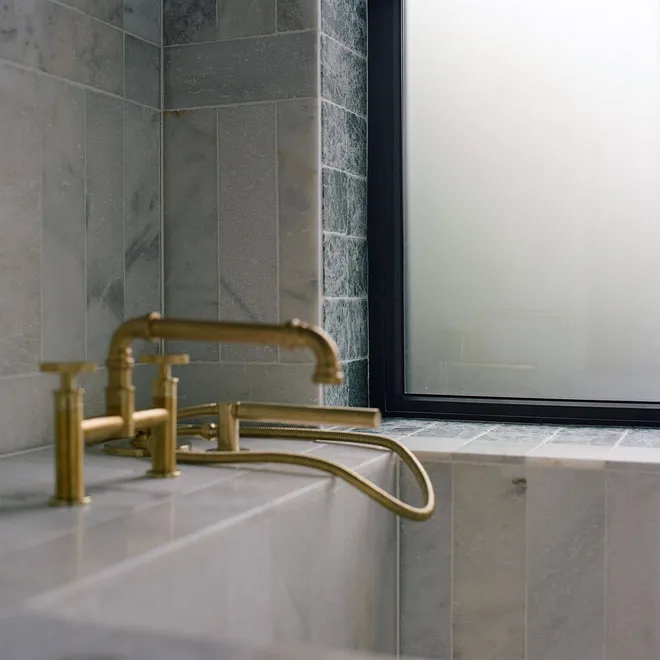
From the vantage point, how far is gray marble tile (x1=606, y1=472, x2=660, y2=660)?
1.47 m

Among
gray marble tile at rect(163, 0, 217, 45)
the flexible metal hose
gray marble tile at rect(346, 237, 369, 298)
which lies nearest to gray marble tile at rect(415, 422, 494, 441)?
the flexible metal hose

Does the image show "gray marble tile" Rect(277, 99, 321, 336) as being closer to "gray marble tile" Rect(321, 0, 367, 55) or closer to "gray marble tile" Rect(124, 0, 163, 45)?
Result: "gray marble tile" Rect(321, 0, 367, 55)

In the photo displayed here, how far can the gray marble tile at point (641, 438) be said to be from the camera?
64.9 inches

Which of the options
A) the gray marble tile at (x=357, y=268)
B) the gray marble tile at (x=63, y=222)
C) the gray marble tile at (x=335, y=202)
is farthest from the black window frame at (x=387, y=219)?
the gray marble tile at (x=63, y=222)

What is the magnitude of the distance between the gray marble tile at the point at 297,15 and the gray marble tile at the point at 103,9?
0.93 feet

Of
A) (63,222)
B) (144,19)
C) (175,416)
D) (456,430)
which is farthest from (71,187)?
(456,430)

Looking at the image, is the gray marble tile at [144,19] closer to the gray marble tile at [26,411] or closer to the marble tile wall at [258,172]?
the marble tile wall at [258,172]

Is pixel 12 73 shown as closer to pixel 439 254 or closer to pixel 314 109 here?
pixel 314 109

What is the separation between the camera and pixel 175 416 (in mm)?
1375

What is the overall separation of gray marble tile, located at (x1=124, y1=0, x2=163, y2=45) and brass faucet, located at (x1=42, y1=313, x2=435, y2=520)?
0.73 metres

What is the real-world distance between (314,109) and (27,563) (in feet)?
3.58

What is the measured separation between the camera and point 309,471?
1.44 m

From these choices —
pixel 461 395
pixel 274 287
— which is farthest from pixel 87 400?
pixel 461 395

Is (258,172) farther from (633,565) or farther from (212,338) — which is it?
(633,565)
